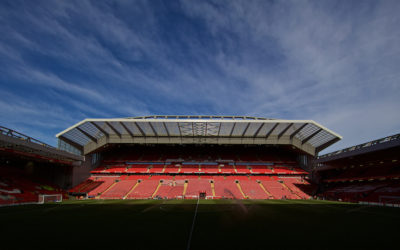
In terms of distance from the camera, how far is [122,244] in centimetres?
683

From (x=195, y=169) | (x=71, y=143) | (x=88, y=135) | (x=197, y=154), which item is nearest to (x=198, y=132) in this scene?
(x=195, y=169)

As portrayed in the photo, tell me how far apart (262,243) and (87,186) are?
143 ft

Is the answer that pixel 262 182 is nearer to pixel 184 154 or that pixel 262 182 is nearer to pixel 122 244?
pixel 184 154

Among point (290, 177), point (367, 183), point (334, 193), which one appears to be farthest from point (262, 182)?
point (367, 183)

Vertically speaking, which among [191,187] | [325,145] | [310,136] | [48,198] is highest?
[310,136]

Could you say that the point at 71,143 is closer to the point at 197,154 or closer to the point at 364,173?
the point at 197,154

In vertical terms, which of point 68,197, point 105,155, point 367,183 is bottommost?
point 68,197

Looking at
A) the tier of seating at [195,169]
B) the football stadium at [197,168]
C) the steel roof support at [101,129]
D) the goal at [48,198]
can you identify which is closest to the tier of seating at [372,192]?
the football stadium at [197,168]

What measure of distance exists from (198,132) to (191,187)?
1136 cm

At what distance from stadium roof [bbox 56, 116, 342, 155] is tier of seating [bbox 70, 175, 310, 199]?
7994 mm

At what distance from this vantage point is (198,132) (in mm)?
44781

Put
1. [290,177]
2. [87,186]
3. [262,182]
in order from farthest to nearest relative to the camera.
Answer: [290,177] → [262,182] → [87,186]

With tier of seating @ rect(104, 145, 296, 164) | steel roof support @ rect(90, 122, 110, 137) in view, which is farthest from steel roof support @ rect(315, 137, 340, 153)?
steel roof support @ rect(90, 122, 110, 137)

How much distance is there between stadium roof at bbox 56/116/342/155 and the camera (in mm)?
38688
